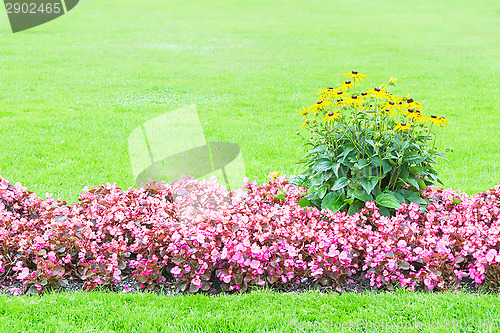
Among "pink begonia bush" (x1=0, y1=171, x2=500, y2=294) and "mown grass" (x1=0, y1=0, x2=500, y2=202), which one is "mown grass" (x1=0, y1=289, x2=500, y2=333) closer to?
"pink begonia bush" (x1=0, y1=171, x2=500, y2=294)

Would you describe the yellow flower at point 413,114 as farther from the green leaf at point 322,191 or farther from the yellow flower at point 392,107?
the green leaf at point 322,191

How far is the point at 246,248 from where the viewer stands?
12.1 ft

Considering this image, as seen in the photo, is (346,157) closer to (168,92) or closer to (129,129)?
(129,129)

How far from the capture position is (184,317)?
3363 mm

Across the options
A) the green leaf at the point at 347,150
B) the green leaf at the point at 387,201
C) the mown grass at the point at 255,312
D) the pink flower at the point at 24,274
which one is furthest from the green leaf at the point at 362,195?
the pink flower at the point at 24,274

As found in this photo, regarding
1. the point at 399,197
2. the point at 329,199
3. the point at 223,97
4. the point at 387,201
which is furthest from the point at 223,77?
the point at 387,201

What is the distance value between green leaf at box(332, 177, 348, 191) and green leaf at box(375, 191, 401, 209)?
0.88 ft

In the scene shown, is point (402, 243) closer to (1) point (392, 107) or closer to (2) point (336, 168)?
(2) point (336, 168)

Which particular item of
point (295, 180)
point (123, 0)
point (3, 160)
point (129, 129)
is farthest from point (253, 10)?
point (295, 180)

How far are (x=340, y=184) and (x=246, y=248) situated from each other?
2.97 feet

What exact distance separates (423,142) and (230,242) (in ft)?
5.53

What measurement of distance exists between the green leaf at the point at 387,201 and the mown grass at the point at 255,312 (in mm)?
703

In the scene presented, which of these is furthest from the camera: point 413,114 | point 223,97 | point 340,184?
point 223,97

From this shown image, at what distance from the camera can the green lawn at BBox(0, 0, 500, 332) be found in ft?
11.2
